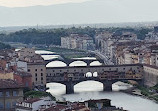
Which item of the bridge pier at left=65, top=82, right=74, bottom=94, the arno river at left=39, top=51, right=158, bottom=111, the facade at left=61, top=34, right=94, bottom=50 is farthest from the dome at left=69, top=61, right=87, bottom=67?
the facade at left=61, top=34, right=94, bottom=50

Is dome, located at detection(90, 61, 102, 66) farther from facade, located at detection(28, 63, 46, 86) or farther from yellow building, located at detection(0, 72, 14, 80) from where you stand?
yellow building, located at detection(0, 72, 14, 80)

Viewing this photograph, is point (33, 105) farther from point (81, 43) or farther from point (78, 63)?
point (81, 43)

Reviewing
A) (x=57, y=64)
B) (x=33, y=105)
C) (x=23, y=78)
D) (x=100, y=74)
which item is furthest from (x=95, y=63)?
(x=33, y=105)

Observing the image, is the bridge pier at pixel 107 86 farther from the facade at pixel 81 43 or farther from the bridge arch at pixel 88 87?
the facade at pixel 81 43

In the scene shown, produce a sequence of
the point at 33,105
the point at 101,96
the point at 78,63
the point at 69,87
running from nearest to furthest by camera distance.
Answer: the point at 33,105
the point at 101,96
the point at 69,87
the point at 78,63

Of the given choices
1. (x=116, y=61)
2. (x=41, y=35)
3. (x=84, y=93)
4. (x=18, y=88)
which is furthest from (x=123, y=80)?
(x=41, y=35)

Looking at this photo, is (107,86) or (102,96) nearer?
(102,96)

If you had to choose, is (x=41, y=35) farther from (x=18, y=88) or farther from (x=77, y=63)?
(x=18, y=88)
